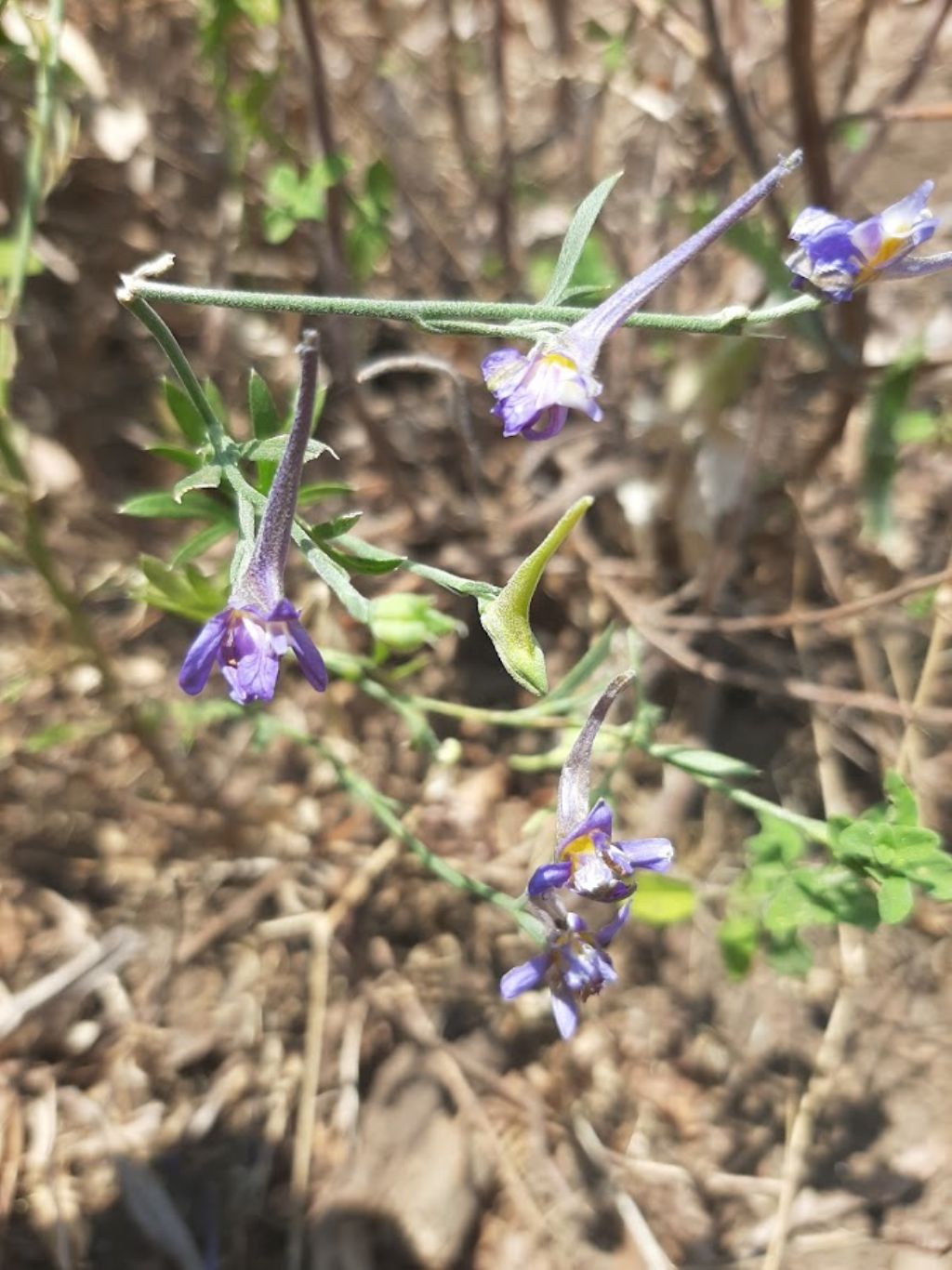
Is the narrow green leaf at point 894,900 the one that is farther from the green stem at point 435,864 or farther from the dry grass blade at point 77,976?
the dry grass blade at point 77,976

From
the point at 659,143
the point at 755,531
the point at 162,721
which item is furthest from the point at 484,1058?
the point at 659,143

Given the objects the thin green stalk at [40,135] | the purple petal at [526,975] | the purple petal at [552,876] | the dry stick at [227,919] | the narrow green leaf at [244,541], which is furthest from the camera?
the dry stick at [227,919]

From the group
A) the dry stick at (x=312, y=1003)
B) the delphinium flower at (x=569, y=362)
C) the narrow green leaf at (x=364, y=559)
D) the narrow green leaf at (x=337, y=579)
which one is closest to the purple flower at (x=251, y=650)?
the narrow green leaf at (x=337, y=579)

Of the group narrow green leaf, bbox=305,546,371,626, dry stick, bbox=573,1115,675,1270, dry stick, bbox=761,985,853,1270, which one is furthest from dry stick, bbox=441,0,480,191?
dry stick, bbox=573,1115,675,1270

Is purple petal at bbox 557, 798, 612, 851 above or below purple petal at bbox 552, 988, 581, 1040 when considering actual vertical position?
above

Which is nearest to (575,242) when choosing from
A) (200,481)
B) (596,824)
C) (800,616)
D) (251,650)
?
(200,481)

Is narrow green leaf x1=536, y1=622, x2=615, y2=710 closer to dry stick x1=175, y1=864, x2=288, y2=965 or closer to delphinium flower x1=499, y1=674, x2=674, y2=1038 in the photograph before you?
delphinium flower x1=499, y1=674, x2=674, y2=1038

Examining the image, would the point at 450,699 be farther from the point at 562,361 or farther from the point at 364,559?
the point at 562,361
